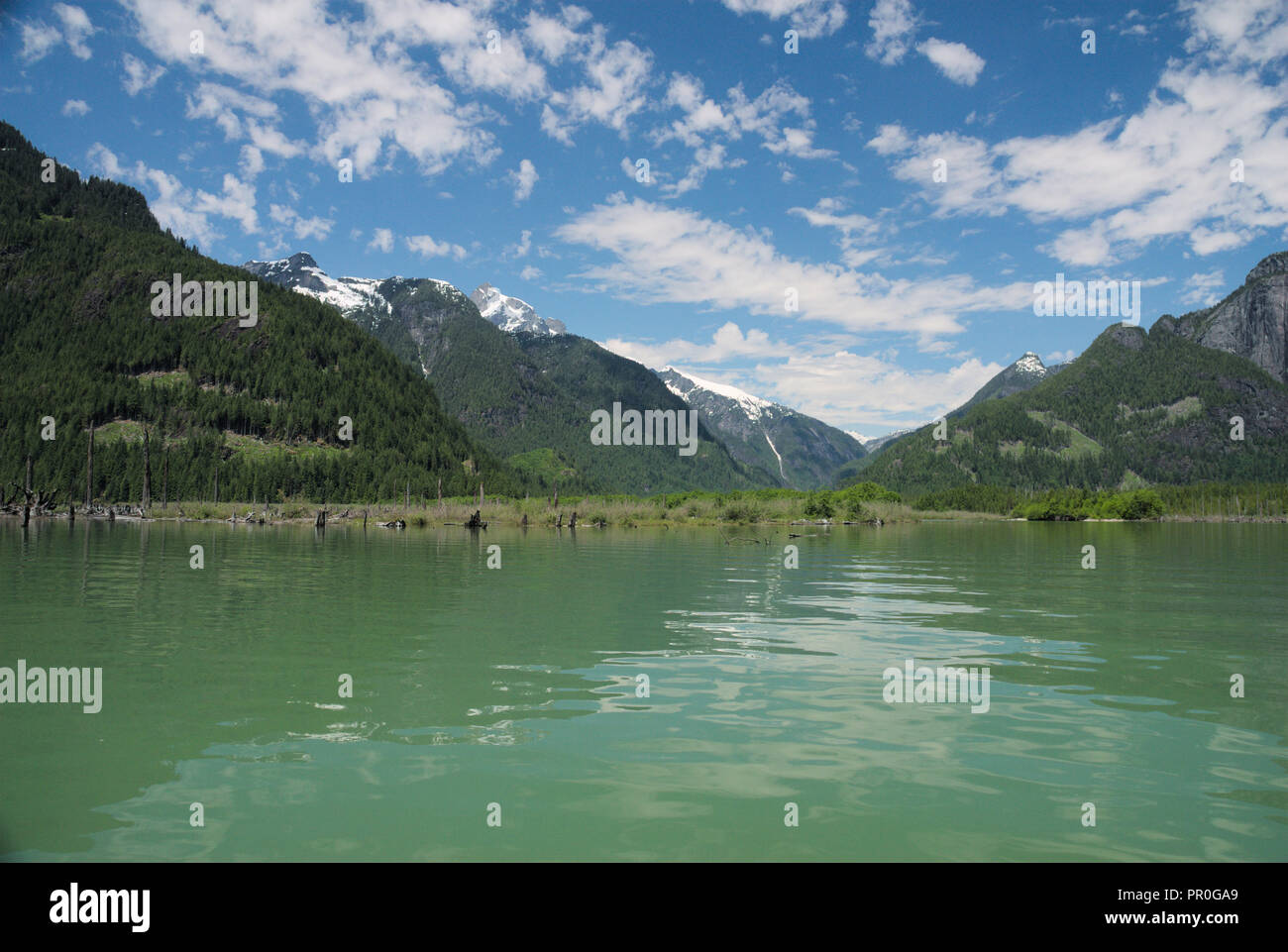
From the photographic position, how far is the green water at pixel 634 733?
336 inches

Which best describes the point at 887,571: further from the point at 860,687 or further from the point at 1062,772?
the point at 1062,772

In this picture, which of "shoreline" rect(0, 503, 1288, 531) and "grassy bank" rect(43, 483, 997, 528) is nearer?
"shoreline" rect(0, 503, 1288, 531)

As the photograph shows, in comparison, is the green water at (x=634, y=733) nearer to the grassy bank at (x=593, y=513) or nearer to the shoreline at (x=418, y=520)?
the shoreline at (x=418, y=520)

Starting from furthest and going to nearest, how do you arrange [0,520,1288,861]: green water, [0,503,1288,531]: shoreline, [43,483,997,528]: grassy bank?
[43,483,997,528]: grassy bank
[0,503,1288,531]: shoreline
[0,520,1288,861]: green water

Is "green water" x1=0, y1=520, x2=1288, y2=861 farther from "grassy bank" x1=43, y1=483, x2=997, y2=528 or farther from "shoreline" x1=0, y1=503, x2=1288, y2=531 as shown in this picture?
"grassy bank" x1=43, y1=483, x2=997, y2=528

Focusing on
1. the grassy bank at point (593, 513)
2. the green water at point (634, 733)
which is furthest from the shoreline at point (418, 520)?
the green water at point (634, 733)

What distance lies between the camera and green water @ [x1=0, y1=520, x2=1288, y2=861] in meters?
8.53

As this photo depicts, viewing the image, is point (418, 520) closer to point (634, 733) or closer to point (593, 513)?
point (593, 513)

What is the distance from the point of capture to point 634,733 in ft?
40.2

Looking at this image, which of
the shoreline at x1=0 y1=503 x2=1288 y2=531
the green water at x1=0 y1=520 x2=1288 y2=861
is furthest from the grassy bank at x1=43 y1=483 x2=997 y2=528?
the green water at x1=0 y1=520 x2=1288 y2=861
